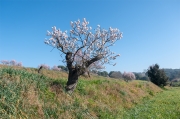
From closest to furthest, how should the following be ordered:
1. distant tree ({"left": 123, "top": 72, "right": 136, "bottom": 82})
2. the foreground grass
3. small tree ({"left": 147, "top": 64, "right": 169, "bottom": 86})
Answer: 1. the foreground grass
2. small tree ({"left": 147, "top": 64, "right": 169, "bottom": 86})
3. distant tree ({"left": 123, "top": 72, "right": 136, "bottom": 82})

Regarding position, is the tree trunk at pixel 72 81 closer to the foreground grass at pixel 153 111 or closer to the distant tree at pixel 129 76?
the foreground grass at pixel 153 111

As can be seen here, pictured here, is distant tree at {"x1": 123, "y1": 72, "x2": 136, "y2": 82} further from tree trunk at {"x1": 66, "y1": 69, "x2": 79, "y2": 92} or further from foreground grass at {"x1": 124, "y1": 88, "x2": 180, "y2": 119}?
tree trunk at {"x1": 66, "y1": 69, "x2": 79, "y2": 92}

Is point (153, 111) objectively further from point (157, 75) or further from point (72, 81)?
point (157, 75)

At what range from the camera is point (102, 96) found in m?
12.6

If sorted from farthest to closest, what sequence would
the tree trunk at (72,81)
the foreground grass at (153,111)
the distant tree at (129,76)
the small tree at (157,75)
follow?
the distant tree at (129,76) < the small tree at (157,75) < the tree trunk at (72,81) < the foreground grass at (153,111)

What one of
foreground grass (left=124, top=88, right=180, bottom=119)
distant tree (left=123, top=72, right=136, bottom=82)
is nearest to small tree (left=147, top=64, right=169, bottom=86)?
distant tree (left=123, top=72, right=136, bottom=82)

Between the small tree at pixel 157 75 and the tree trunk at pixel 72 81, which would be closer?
the tree trunk at pixel 72 81

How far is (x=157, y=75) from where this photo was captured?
53688 mm

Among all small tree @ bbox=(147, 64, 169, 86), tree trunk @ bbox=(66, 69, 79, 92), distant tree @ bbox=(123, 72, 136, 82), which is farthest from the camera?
A: distant tree @ bbox=(123, 72, 136, 82)

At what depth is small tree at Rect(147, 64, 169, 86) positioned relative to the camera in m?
52.7

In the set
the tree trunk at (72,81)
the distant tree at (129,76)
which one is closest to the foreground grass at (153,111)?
the tree trunk at (72,81)

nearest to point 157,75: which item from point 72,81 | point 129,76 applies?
point 129,76

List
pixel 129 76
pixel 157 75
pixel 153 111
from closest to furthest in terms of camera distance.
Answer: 1. pixel 153 111
2. pixel 157 75
3. pixel 129 76

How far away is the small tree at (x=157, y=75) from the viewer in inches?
2074
